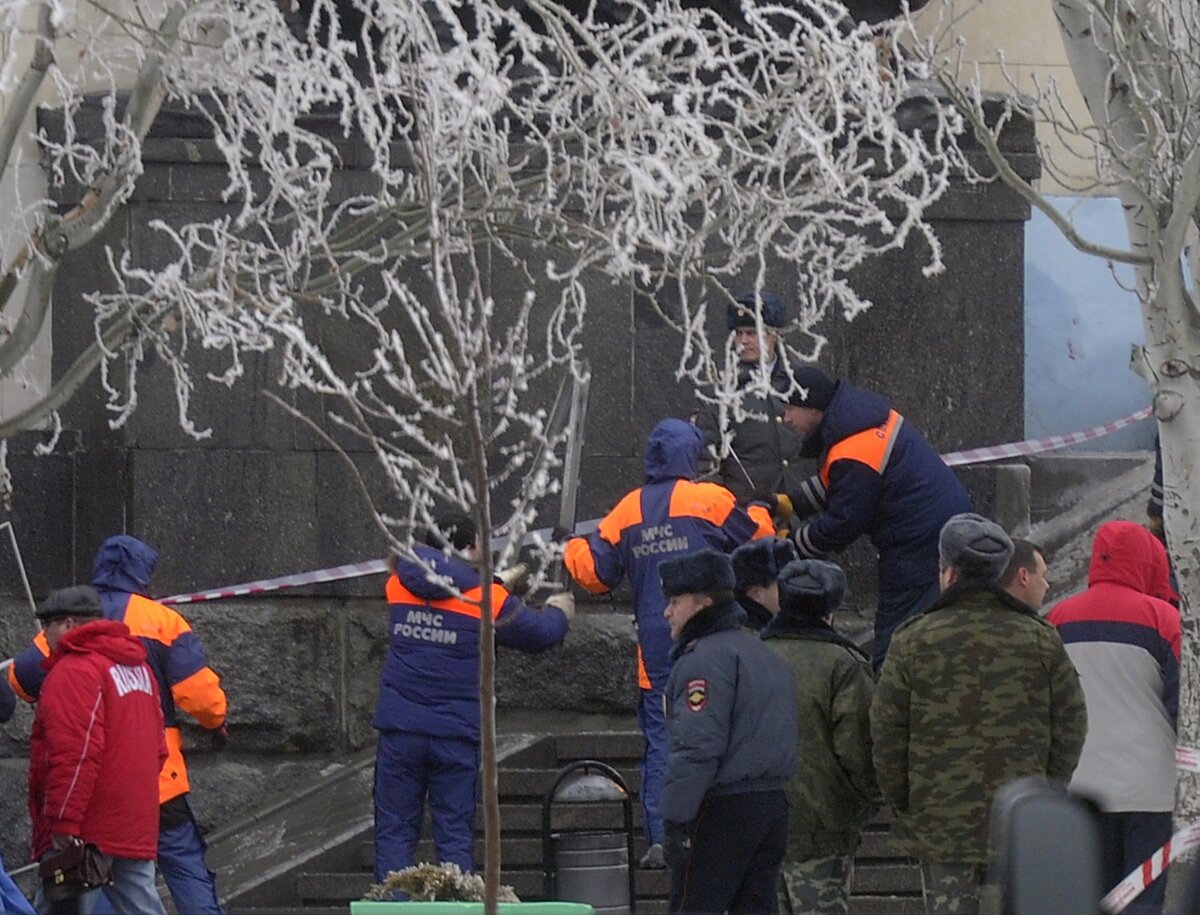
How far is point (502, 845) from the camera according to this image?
33.9 feet

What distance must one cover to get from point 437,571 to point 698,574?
1.85 m

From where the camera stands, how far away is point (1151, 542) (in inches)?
342

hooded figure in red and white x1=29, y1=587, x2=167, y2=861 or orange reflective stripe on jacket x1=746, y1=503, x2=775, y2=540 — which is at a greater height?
orange reflective stripe on jacket x1=746, y1=503, x2=775, y2=540

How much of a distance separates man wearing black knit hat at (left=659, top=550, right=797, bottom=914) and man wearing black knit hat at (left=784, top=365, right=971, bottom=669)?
2.00m

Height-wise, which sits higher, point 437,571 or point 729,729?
point 437,571

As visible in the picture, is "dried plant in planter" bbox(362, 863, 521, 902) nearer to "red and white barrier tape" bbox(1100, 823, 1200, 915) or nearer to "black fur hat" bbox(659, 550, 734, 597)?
"black fur hat" bbox(659, 550, 734, 597)

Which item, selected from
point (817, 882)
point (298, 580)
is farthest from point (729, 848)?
point (298, 580)

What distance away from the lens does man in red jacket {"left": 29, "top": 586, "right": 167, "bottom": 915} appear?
848 cm

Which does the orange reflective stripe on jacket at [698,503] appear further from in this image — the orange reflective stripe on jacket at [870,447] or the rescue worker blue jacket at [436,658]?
the rescue worker blue jacket at [436,658]

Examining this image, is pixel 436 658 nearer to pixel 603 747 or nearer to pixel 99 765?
pixel 99 765

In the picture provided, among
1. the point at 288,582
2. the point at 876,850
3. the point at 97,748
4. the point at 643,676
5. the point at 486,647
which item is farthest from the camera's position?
the point at 288,582

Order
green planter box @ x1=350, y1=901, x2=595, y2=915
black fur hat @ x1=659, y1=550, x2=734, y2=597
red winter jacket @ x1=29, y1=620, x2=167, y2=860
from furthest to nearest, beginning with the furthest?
1. red winter jacket @ x1=29, y1=620, x2=167, y2=860
2. black fur hat @ x1=659, y1=550, x2=734, y2=597
3. green planter box @ x1=350, y1=901, x2=595, y2=915

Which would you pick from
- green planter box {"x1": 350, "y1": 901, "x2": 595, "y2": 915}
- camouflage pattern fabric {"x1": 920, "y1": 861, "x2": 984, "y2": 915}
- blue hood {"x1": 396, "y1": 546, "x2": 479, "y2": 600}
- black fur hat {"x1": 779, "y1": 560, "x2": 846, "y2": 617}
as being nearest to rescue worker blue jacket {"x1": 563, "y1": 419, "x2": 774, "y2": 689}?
blue hood {"x1": 396, "y1": 546, "x2": 479, "y2": 600}

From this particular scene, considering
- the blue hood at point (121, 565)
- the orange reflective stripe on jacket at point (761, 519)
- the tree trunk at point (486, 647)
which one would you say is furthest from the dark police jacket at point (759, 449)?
the tree trunk at point (486, 647)
